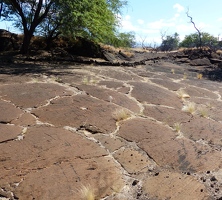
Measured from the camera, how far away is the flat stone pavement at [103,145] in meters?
2.86

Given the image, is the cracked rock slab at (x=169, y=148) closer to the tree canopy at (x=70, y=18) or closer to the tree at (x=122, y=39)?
the tree canopy at (x=70, y=18)

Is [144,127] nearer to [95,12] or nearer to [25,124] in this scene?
[25,124]

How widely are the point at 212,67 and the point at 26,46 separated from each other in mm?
9918

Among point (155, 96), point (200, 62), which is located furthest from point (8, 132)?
point (200, 62)

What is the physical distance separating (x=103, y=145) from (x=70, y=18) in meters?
7.14

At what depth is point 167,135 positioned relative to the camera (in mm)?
4219

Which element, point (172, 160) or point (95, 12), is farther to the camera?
point (95, 12)

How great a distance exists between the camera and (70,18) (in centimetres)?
986

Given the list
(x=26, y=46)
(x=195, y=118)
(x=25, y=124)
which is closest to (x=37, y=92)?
(x=25, y=124)

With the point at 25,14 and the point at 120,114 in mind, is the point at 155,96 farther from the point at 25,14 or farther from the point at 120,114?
the point at 25,14

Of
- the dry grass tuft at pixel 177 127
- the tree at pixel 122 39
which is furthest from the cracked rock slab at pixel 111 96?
the tree at pixel 122 39

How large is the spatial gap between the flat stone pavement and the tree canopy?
4433 mm

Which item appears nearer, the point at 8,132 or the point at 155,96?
the point at 8,132

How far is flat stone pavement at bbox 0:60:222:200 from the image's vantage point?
286 cm
